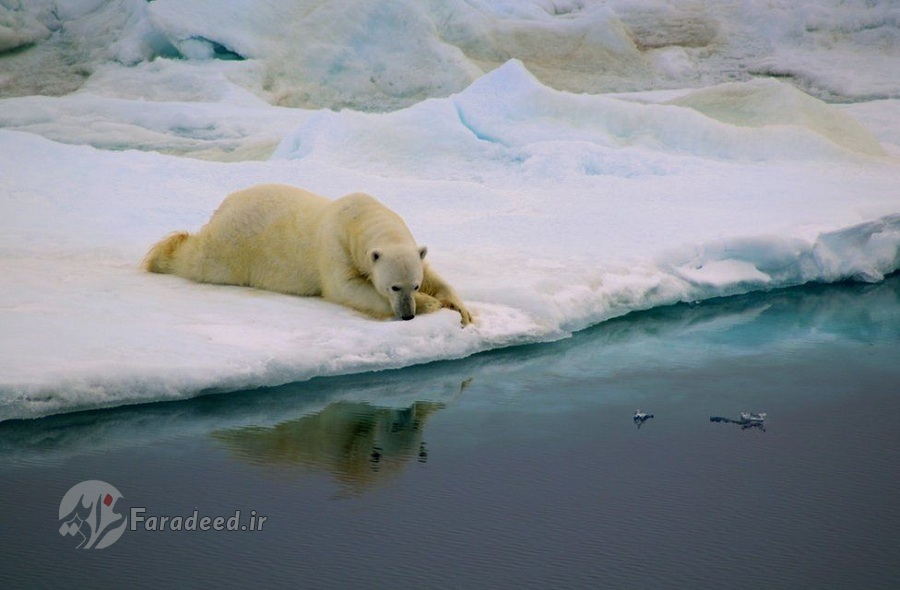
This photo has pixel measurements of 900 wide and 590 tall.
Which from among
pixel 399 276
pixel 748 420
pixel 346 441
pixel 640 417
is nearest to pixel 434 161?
pixel 399 276

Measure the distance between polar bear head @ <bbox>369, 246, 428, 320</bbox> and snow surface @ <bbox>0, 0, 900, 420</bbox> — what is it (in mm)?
122

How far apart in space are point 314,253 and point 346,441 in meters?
1.68

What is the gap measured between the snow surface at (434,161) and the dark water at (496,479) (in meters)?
0.27

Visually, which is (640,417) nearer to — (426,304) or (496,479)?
(496,479)

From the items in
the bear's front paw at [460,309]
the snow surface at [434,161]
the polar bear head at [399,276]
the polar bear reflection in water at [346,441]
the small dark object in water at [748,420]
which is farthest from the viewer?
the bear's front paw at [460,309]

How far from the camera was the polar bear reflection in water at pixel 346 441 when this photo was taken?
3422 millimetres

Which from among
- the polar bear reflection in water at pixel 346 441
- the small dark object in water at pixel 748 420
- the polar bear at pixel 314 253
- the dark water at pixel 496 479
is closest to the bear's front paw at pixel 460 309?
the polar bear at pixel 314 253

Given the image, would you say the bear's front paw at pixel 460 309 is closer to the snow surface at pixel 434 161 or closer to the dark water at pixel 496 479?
the snow surface at pixel 434 161

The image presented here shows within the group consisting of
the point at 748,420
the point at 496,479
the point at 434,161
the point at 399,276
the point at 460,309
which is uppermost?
the point at 434,161

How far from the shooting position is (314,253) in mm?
5137

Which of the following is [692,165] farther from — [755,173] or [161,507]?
[161,507]

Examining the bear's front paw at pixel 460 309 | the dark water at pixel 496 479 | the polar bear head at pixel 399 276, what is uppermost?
the polar bear head at pixel 399 276

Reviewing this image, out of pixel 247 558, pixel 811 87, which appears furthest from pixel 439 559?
pixel 811 87

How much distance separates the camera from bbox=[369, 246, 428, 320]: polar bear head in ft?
15.1
